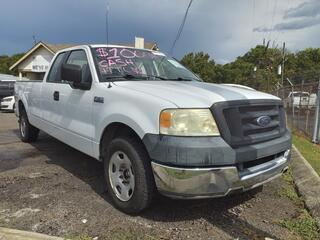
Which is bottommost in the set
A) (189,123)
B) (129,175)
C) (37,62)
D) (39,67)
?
(129,175)

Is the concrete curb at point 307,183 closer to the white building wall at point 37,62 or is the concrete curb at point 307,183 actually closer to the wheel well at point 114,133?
the wheel well at point 114,133

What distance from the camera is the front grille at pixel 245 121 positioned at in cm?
371

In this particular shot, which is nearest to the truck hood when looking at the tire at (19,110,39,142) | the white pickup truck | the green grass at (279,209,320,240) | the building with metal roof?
the white pickup truck

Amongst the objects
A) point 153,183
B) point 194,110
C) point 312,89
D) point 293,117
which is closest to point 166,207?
point 153,183

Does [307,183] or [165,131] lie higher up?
[165,131]

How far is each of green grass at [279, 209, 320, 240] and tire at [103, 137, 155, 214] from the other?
1488 millimetres

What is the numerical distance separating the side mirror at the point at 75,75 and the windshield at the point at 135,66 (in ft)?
0.78

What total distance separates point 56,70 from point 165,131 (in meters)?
3.43

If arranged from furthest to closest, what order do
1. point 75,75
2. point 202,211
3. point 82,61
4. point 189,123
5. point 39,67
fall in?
point 39,67, point 82,61, point 75,75, point 202,211, point 189,123

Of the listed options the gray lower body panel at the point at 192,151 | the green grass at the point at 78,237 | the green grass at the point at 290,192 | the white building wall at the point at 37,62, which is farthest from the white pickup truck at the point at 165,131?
the white building wall at the point at 37,62

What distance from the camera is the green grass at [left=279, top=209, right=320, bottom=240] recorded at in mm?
3945

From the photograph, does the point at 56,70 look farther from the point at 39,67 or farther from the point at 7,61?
the point at 7,61

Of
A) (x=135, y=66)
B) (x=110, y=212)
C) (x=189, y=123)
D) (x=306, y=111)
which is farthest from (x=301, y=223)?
(x=306, y=111)

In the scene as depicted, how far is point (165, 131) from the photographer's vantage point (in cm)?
368
